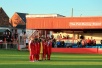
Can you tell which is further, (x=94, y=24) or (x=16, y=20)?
(x=16, y=20)

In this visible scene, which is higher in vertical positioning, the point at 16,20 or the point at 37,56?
the point at 16,20

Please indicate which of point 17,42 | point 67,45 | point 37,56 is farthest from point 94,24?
point 37,56


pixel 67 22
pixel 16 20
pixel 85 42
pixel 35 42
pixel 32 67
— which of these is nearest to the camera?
pixel 32 67

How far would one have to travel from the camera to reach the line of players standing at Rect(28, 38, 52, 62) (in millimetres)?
28275

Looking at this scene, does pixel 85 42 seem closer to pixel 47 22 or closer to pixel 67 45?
pixel 67 45

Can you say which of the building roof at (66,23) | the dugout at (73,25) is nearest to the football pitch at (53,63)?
the building roof at (66,23)

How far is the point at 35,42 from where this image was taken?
2864 centimetres

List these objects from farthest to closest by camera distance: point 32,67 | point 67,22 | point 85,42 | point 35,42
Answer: point 67,22 < point 85,42 < point 35,42 < point 32,67

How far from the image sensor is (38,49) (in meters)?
28.8

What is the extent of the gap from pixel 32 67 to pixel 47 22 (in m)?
32.8

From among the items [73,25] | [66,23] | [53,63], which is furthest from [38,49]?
[66,23]

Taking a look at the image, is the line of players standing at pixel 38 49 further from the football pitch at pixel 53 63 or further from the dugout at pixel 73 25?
the dugout at pixel 73 25

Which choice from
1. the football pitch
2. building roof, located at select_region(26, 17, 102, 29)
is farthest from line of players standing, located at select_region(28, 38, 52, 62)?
building roof, located at select_region(26, 17, 102, 29)

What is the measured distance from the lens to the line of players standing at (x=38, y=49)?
28.3 meters
